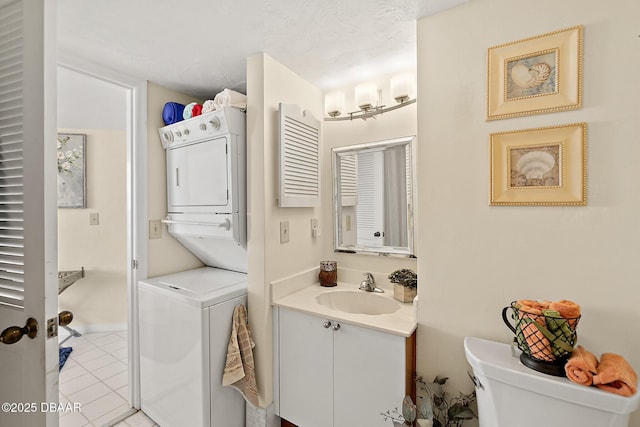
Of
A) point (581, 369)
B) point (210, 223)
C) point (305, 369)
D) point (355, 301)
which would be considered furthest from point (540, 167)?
point (210, 223)

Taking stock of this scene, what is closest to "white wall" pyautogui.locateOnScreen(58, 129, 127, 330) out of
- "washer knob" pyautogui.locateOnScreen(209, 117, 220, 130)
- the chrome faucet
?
"washer knob" pyautogui.locateOnScreen(209, 117, 220, 130)

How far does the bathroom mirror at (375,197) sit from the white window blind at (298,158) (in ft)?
0.65

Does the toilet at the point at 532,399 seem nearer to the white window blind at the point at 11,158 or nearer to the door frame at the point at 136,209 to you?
the white window blind at the point at 11,158

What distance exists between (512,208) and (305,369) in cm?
135

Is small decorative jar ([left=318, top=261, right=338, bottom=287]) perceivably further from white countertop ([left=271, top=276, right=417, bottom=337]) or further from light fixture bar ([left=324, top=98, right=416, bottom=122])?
light fixture bar ([left=324, top=98, right=416, bottom=122])

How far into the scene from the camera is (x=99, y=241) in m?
3.19

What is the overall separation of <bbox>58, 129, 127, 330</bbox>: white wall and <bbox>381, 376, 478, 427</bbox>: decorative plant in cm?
321

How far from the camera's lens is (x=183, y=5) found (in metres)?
1.32

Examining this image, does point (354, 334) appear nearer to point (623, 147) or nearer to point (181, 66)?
point (623, 147)

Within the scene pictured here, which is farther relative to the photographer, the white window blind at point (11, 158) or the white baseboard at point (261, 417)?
the white baseboard at point (261, 417)

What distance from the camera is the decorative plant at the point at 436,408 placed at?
122 centimetres

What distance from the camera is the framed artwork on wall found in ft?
10.1

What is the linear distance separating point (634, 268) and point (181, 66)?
8.13 ft

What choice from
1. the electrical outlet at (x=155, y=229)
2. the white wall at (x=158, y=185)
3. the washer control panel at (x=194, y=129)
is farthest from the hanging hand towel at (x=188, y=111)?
the electrical outlet at (x=155, y=229)
